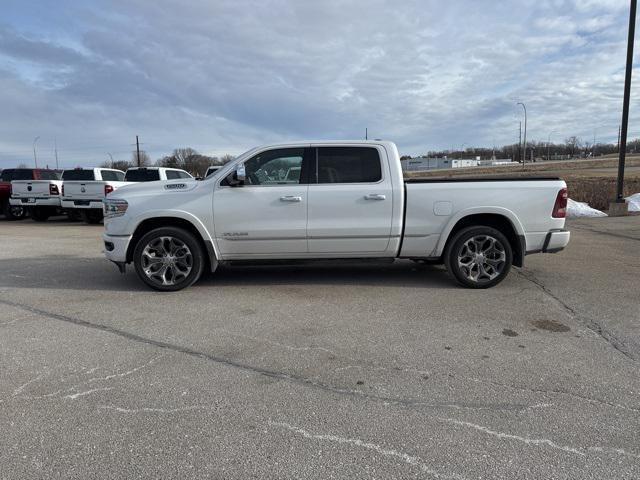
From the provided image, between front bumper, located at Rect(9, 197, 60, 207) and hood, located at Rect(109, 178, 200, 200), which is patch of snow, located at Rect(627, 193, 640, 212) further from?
front bumper, located at Rect(9, 197, 60, 207)

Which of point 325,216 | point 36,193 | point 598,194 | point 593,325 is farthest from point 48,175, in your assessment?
point 598,194

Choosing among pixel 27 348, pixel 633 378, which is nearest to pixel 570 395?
pixel 633 378

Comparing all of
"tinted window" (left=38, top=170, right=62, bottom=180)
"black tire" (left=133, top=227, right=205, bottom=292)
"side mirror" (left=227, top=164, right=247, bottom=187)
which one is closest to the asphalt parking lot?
"black tire" (left=133, top=227, right=205, bottom=292)

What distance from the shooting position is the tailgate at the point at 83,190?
14.6 m

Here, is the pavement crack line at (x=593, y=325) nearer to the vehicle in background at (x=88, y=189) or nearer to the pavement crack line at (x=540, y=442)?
the pavement crack line at (x=540, y=442)

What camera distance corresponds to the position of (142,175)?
15.7 m

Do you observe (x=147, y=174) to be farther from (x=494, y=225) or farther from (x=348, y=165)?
(x=494, y=225)

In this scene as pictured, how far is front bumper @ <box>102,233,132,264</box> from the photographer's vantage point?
19.5ft

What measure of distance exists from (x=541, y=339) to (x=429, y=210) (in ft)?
7.22

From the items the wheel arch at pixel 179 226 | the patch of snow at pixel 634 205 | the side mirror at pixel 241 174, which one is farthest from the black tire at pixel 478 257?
the patch of snow at pixel 634 205

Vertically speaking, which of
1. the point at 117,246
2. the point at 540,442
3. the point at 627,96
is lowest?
the point at 540,442

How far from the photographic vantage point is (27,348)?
4168mm

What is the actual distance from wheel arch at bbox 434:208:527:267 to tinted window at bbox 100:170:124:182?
12.9 m

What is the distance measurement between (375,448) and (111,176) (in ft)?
50.9
